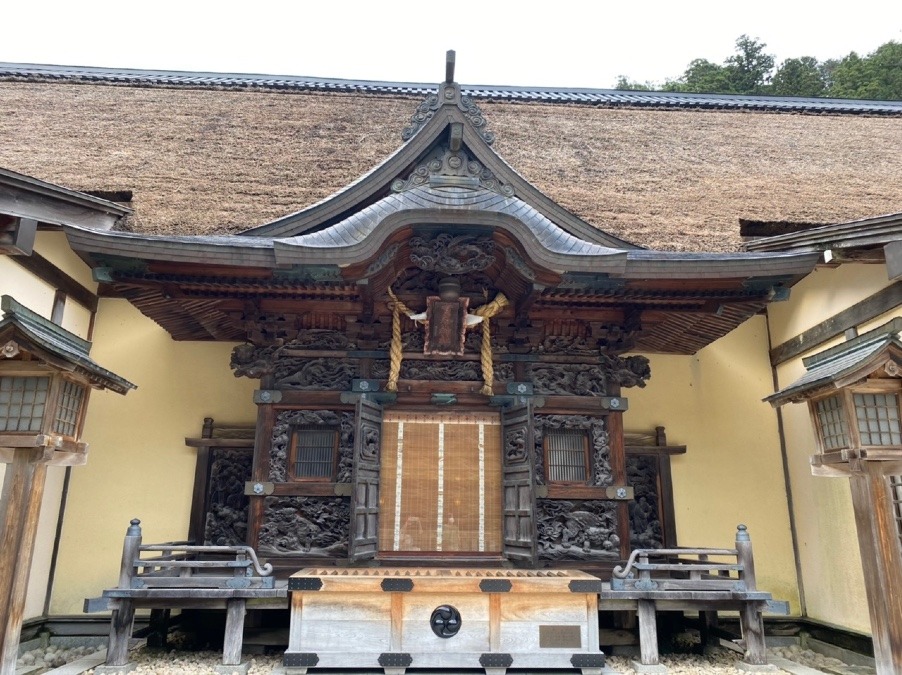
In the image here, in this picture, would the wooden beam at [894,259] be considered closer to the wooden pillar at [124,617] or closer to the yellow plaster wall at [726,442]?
the yellow plaster wall at [726,442]

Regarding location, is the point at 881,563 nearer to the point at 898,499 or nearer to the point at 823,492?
the point at 898,499

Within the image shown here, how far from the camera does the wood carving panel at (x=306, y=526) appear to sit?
591 cm

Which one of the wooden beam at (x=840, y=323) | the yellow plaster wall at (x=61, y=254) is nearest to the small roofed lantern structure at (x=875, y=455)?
the wooden beam at (x=840, y=323)

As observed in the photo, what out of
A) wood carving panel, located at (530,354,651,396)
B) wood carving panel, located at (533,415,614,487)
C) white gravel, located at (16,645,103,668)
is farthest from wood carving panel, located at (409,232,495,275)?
white gravel, located at (16,645,103,668)

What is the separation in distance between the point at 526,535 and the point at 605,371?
1.89 metres

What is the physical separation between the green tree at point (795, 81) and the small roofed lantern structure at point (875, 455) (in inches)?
734

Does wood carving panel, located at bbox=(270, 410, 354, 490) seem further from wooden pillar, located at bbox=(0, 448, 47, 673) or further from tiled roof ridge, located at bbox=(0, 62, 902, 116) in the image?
tiled roof ridge, located at bbox=(0, 62, 902, 116)

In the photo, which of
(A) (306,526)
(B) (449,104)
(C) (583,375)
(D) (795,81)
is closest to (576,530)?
(C) (583,375)

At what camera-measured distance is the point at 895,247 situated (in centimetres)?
514

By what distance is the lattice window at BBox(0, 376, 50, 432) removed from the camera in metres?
4.20

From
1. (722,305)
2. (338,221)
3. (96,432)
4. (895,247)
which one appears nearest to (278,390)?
(338,221)

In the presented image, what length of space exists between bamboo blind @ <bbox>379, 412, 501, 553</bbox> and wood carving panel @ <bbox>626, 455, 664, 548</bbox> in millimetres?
1739

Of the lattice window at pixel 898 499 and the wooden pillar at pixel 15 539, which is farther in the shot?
the lattice window at pixel 898 499

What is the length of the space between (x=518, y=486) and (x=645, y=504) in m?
1.91
